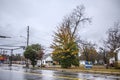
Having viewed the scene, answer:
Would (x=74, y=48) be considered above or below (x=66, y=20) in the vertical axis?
below

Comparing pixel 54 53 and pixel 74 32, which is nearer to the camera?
pixel 54 53

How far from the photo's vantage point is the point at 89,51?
93.8m

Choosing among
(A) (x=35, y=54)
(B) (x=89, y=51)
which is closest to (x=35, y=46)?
(A) (x=35, y=54)

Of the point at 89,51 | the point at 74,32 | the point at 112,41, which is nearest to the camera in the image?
the point at 74,32

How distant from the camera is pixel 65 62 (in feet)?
139

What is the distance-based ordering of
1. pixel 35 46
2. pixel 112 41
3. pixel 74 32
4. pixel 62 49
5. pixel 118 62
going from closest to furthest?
1. pixel 118 62
2. pixel 62 49
3. pixel 74 32
4. pixel 35 46
5. pixel 112 41

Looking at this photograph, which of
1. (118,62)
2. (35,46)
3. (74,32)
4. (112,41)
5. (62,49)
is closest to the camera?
(118,62)

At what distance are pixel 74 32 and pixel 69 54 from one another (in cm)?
929

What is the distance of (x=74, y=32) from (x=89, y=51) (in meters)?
46.1

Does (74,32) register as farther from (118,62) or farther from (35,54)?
(118,62)

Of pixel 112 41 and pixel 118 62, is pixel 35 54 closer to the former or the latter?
pixel 118 62

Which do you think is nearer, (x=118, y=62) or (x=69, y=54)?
(x=118, y=62)

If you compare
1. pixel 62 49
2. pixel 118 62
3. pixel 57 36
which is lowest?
pixel 118 62

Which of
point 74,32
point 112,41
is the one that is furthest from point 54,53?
point 112,41
